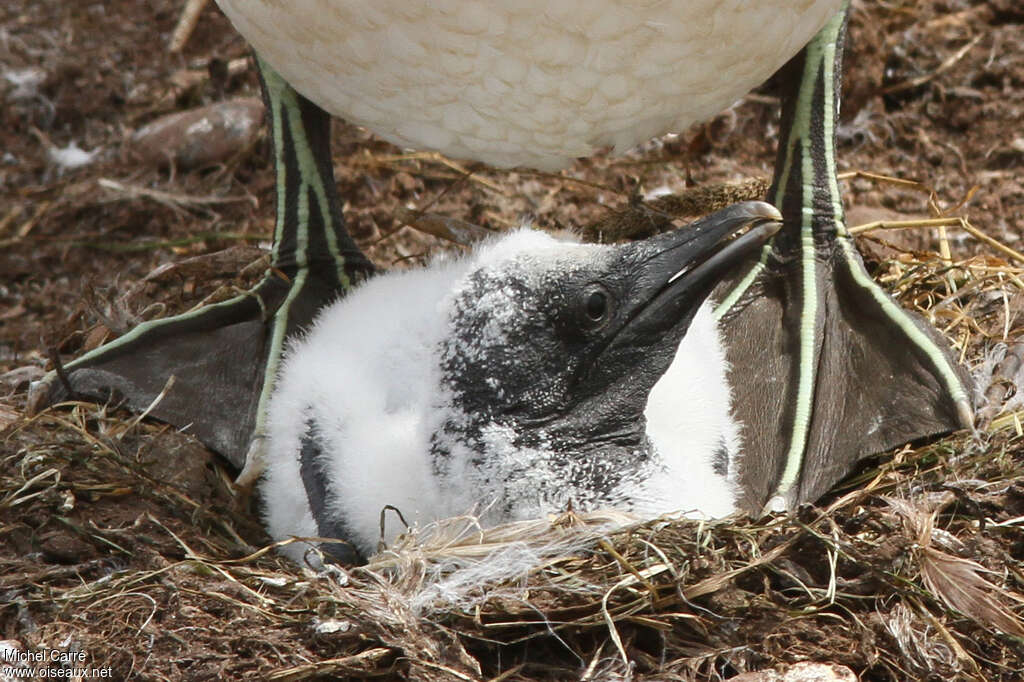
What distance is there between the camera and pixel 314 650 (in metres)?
2.70

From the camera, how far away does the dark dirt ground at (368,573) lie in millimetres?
2709

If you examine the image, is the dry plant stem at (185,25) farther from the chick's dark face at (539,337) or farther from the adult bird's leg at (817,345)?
the chick's dark face at (539,337)

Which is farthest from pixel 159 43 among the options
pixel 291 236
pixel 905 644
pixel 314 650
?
pixel 905 644

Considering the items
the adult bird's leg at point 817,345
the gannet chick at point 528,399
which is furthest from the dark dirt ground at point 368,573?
the gannet chick at point 528,399

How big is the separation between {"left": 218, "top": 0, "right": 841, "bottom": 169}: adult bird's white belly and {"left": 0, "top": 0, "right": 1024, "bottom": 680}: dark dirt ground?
0.92 m

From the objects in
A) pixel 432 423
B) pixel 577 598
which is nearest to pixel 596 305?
pixel 432 423

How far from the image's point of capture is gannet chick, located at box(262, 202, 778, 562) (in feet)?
9.92

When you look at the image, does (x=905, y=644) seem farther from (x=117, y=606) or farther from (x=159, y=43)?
(x=159, y=43)

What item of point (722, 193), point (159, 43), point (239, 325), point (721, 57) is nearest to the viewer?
point (721, 57)

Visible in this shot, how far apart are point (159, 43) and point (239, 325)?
102 inches

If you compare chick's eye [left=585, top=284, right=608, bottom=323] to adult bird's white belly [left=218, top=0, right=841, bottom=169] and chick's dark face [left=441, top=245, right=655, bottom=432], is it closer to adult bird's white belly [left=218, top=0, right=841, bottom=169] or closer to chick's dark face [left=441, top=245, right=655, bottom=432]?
chick's dark face [left=441, top=245, right=655, bottom=432]

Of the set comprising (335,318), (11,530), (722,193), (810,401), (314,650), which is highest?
(722,193)

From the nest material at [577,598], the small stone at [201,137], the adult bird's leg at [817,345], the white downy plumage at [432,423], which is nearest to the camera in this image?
the nest material at [577,598]

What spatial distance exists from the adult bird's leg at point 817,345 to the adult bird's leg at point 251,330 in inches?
42.2
